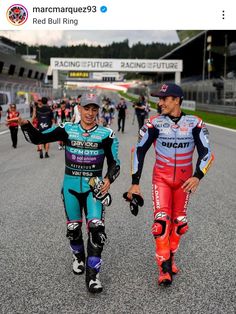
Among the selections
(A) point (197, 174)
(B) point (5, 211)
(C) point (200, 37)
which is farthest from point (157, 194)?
(C) point (200, 37)

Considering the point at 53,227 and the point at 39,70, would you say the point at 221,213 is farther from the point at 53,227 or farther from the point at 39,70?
A: the point at 39,70

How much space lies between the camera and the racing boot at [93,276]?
11.9 feet

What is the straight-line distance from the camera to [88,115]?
395 centimetres

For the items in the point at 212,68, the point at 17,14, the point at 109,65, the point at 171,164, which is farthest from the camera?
the point at 212,68

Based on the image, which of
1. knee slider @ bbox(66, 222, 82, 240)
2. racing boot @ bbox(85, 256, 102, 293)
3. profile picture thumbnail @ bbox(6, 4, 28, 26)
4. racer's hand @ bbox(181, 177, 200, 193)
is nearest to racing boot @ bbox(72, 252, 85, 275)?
knee slider @ bbox(66, 222, 82, 240)

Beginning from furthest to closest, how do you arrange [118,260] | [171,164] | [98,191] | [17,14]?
[17,14]
[118,260]
[171,164]
[98,191]

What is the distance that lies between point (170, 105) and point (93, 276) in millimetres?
1733

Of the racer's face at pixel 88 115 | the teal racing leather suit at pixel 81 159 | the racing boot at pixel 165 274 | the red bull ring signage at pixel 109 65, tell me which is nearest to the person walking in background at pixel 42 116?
the teal racing leather suit at pixel 81 159

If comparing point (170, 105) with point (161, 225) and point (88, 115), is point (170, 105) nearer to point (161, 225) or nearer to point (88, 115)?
point (88, 115)

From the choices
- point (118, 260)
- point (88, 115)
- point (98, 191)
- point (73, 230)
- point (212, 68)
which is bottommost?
point (118, 260)

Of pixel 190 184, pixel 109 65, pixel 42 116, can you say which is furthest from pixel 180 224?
pixel 109 65

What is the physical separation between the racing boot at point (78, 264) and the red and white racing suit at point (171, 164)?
77cm

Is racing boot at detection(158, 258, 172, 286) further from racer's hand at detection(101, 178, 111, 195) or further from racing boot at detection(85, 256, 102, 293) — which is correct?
racer's hand at detection(101, 178, 111, 195)

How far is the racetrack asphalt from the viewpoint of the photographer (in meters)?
3.45
